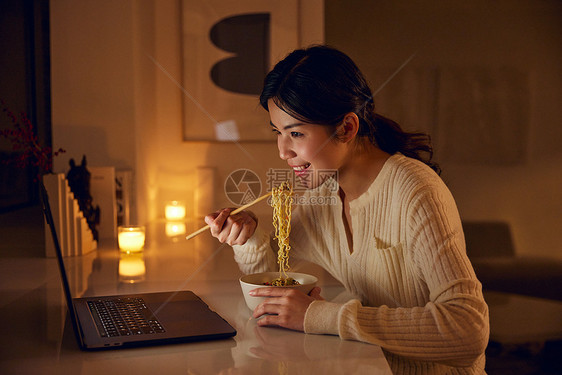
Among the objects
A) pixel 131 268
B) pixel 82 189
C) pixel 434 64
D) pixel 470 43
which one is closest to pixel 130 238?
pixel 131 268

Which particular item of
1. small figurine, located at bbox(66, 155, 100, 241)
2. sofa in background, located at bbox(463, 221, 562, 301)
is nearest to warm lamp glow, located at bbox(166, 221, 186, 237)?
small figurine, located at bbox(66, 155, 100, 241)

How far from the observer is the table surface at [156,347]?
0.84 m

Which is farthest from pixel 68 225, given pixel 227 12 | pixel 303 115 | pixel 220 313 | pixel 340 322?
pixel 227 12

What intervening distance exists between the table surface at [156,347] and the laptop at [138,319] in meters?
0.02

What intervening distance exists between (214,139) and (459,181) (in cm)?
137

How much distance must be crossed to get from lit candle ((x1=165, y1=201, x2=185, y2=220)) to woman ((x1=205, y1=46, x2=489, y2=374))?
1272mm

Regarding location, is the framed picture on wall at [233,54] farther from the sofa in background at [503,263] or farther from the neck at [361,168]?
the neck at [361,168]

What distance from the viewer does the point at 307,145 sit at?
4.01 ft

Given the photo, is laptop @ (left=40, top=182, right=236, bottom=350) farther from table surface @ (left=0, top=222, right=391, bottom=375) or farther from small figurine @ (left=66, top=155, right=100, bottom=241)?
small figurine @ (left=66, top=155, right=100, bottom=241)

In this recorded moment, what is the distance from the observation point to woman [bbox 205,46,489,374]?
955 mm

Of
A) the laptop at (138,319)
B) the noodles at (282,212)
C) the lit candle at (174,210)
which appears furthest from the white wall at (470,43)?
the laptop at (138,319)

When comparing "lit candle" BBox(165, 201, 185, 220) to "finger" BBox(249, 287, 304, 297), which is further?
"lit candle" BBox(165, 201, 185, 220)

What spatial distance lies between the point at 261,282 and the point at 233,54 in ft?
5.91

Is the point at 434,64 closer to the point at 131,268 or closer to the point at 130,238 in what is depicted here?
the point at 130,238
